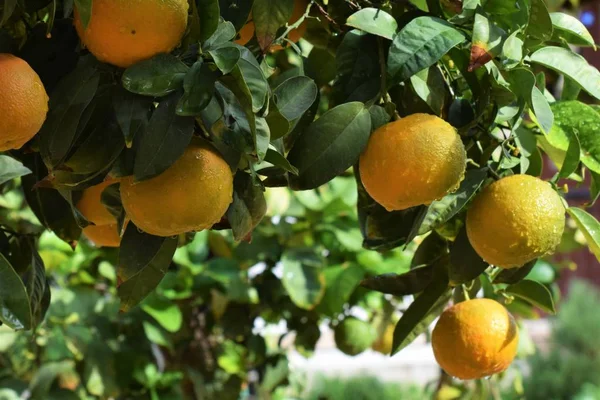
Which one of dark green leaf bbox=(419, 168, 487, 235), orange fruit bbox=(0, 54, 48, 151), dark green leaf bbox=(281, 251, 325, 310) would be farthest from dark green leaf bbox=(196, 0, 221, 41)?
dark green leaf bbox=(281, 251, 325, 310)

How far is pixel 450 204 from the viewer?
0.54m

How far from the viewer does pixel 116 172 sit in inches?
17.6

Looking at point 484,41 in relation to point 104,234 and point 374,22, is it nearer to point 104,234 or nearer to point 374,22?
point 374,22

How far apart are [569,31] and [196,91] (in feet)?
1.03

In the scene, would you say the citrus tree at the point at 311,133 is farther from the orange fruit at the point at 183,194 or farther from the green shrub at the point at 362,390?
the green shrub at the point at 362,390

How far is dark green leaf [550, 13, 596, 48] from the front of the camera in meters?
0.57

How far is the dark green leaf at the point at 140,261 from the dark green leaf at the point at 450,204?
18cm

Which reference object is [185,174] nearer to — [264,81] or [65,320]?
[264,81]

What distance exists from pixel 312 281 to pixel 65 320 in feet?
1.44

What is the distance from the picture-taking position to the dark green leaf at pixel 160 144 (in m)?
0.42

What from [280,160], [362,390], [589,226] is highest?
[280,160]

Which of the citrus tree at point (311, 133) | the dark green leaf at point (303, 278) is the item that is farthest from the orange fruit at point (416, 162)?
the dark green leaf at point (303, 278)

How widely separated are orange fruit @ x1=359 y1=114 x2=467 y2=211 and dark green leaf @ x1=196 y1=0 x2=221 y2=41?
0.46 feet

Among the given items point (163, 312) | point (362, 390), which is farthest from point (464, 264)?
point (362, 390)
